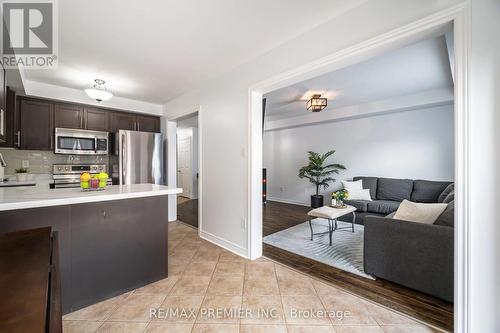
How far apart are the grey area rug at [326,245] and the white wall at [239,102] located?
80 cm

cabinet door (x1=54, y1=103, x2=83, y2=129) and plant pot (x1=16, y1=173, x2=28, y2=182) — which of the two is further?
cabinet door (x1=54, y1=103, x2=83, y2=129)

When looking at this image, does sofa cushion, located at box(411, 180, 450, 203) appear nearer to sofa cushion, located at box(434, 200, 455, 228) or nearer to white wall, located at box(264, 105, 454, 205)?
white wall, located at box(264, 105, 454, 205)

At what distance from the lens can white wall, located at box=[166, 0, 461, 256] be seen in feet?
5.35

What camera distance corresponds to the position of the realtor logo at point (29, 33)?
1.73 metres

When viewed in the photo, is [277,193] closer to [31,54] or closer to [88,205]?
[88,205]

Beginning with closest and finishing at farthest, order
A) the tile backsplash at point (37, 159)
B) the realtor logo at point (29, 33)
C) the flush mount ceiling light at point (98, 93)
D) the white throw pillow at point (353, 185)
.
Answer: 1. the realtor logo at point (29, 33)
2. the flush mount ceiling light at point (98, 93)
3. the tile backsplash at point (37, 159)
4. the white throw pillow at point (353, 185)

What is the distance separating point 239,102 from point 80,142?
2.99 m

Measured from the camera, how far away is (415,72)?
3.12 meters

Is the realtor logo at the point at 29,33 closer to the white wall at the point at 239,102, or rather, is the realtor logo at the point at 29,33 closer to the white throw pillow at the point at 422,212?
the white wall at the point at 239,102

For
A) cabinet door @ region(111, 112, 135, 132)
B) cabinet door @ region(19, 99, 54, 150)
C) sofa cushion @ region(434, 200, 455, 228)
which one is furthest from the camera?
cabinet door @ region(111, 112, 135, 132)

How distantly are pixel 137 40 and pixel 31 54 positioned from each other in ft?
4.51

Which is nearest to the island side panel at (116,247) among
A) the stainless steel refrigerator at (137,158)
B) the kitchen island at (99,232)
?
the kitchen island at (99,232)

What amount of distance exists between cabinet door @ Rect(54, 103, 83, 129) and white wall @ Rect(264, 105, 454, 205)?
4.91m

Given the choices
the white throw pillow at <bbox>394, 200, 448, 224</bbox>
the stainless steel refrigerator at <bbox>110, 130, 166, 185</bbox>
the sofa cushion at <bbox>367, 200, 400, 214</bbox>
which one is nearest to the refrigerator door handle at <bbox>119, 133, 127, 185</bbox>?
the stainless steel refrigerator at <bbox>110, 130, 166, 185</bbox>
